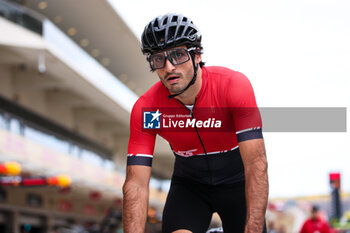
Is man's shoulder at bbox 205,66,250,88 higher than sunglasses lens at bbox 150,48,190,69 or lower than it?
lower

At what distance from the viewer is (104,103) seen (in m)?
31.0

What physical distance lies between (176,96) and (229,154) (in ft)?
1.82

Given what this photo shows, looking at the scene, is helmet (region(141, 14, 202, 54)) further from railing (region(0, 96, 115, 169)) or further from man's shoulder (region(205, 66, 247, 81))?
railing (region(0, 96, 115, 169))

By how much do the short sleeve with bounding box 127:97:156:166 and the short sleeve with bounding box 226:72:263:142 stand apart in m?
0.57

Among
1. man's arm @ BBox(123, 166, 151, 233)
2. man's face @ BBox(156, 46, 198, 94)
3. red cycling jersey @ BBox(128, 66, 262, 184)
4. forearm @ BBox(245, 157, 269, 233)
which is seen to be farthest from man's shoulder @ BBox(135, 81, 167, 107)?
forearm @ BBox(245, 157, 269, 233)

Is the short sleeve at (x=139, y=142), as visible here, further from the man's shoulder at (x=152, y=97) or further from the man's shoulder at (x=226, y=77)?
the man's shoulder at (x=226, y=77)

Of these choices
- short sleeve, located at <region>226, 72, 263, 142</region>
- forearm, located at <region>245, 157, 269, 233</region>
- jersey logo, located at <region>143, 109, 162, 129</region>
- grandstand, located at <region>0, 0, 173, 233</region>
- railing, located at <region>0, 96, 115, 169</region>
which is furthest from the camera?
railing, located at <region>0, 96, 115, 169</region>

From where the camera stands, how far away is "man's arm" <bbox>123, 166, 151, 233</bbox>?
312 cm

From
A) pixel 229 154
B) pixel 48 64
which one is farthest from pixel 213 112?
pixel 48 64

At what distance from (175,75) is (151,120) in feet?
1.36

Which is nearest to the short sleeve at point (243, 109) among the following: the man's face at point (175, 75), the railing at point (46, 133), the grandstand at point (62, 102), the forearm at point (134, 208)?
the man's face at point (175, 75)

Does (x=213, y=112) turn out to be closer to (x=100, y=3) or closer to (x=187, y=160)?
(x=187, y=160)

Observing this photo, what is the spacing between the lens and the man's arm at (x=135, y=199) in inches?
123

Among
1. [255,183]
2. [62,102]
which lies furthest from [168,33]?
[62,102]
